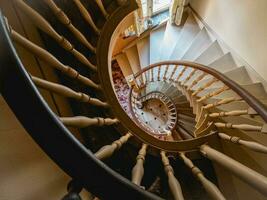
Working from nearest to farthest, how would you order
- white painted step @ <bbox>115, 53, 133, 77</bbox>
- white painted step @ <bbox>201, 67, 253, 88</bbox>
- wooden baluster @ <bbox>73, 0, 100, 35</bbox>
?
wooden baluster @ <bbox>73, 0, 100, 35</bbox>
white painted step @ <bbox>201, 67, 253, 88</bbox>
white painted step @ <bbox>115, 53, 133, 77</bbox>

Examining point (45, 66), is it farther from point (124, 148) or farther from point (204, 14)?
point (204, 14)

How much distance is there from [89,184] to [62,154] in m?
0.11

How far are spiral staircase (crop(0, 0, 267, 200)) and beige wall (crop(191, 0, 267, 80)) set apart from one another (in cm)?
22

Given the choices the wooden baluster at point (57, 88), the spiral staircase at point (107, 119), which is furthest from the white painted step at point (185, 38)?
the wooden baluster at point (57, 88)

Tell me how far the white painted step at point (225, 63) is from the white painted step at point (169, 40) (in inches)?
43.7

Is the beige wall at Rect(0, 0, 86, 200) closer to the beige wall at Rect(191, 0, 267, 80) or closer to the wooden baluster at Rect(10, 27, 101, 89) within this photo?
the wooden baluster at Rect(10, 27, 101, 89)

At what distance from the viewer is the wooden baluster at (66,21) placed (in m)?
1.18

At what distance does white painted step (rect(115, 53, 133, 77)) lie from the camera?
215 inches

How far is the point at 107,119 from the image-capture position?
1.35 m

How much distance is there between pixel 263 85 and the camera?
2848 millimetres

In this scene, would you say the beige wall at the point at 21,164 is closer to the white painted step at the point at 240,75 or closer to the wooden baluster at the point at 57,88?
the wooden baluster at the point at 57,88

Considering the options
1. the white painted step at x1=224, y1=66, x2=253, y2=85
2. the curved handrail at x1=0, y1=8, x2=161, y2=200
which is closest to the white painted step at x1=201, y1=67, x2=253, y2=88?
the white painted step at x1=224, y1=66, x2=253, y2=85

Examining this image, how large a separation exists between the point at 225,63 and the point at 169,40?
1.47 m

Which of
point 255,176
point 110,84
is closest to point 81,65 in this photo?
point 110,84
